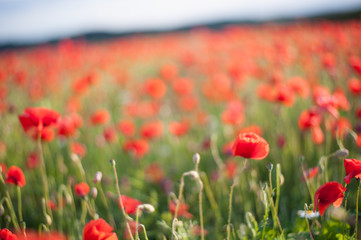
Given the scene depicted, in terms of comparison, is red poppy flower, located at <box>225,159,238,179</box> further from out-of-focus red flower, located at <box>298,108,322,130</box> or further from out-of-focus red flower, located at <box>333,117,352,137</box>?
out-of-focus red flower, located at <box>333,117,352,137</box>

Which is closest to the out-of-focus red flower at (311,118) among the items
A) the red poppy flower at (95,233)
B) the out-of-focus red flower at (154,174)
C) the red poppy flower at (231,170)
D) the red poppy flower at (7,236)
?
the red poppy flower at (231,170)

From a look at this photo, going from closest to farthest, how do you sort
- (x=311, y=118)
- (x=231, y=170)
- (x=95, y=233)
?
1. (x=95, y=233)
2. (x=311, y=118)
3. (x=231, y=170)

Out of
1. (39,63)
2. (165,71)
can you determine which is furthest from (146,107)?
(39,63)

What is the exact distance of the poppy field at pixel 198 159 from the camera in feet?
4.00

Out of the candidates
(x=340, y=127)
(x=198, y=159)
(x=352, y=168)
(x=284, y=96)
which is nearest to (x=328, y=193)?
(x=352, y=168)

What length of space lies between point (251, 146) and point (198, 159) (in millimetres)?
251

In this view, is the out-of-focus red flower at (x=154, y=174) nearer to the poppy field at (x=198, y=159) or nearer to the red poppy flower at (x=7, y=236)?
the poppy field at (x=198, y=159)

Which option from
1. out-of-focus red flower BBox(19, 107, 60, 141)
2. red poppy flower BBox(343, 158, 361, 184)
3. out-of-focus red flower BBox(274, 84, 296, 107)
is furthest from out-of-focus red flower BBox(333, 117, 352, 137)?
out-of-focus red flower BBox(19, 107, 60, 141)

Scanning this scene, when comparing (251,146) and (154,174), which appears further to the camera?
(154,174)

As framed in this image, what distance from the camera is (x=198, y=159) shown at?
121 centimetres

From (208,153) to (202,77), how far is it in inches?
134

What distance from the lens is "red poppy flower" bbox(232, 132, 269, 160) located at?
106cm

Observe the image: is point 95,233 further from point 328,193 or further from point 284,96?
point 284,96

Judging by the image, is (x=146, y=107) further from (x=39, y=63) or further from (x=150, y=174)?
(x=39, y=63)
